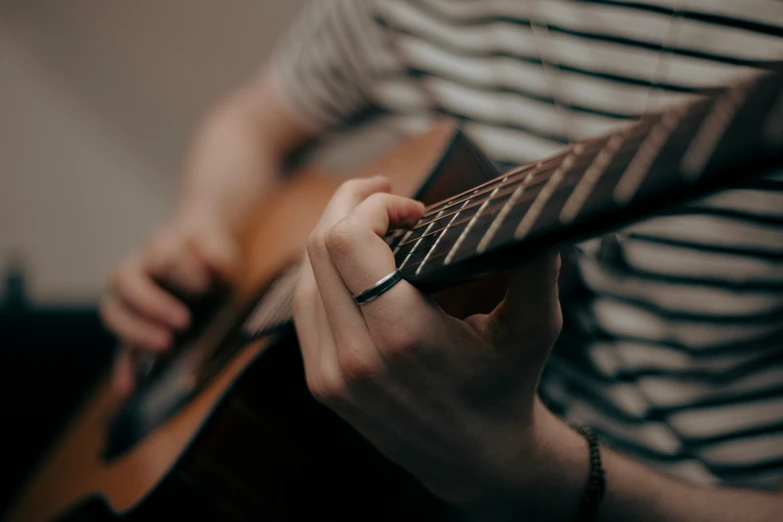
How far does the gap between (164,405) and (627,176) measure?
61cm

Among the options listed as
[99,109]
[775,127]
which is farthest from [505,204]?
[99,109]

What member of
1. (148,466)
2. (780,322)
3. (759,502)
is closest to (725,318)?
(780,322)

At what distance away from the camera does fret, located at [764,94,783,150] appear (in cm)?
20

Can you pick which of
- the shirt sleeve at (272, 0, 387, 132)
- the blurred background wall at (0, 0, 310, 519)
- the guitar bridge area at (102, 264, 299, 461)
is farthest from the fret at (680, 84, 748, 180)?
the blurred background wall at (0, 0, 310, 519)

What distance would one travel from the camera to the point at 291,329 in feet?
1.45

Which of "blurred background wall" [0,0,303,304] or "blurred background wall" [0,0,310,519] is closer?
"blurred background wall" [0,0,310,519]

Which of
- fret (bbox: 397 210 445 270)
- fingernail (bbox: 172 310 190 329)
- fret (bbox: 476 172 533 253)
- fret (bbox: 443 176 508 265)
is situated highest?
fret (bbox: 476 172 533 253)

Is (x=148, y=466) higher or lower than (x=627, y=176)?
lower

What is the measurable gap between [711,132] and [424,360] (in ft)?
0.62

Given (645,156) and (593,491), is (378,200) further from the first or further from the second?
(593,491)

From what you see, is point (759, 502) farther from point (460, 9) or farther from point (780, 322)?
point (460, 9)

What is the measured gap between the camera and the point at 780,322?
1.56ft

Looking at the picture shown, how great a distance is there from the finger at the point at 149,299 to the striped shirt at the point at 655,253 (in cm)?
49

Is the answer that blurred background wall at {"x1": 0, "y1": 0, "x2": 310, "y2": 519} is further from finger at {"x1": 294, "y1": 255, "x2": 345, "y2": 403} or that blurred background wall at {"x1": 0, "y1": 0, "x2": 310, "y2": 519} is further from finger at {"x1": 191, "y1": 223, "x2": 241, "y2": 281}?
finger at {"x1": 294, "y1": 255, "x2": 345, "y2": 403}
